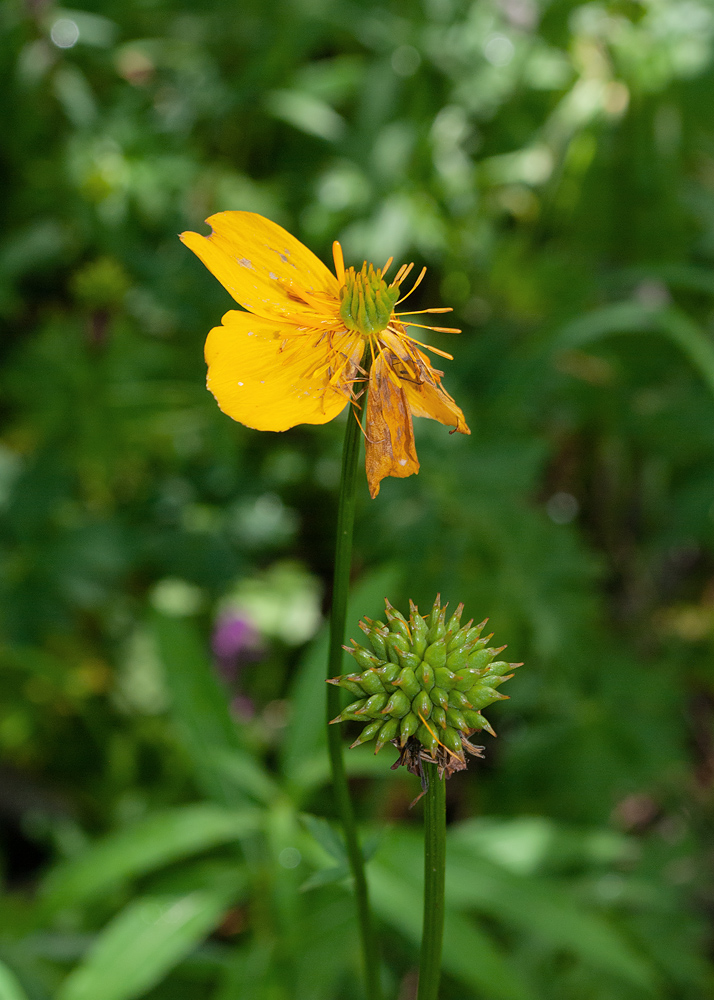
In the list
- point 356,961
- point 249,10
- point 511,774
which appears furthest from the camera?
point 249,10

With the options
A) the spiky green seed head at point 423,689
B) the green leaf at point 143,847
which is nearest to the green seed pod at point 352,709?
the spiky green seed head at point 423,689

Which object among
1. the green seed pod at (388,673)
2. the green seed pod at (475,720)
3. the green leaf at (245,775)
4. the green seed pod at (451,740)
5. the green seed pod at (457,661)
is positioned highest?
the green seed pod at (457,661)

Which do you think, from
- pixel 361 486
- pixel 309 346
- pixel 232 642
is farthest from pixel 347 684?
pixel 232 642

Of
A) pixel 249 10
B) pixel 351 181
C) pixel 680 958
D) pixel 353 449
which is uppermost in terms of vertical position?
pixel 249 10

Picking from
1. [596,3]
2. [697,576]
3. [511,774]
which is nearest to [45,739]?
[511,774]

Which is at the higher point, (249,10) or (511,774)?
(249,10)

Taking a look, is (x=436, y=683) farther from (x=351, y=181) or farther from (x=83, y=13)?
(x=83, y=13)

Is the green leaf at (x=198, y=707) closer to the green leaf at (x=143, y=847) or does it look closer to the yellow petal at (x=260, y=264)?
the green leaf at (x=143, y=847)
